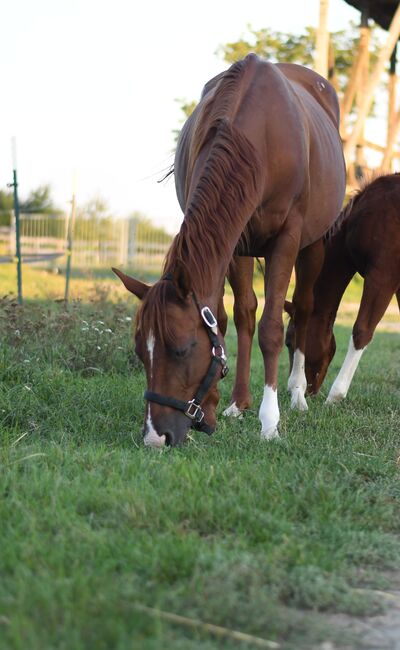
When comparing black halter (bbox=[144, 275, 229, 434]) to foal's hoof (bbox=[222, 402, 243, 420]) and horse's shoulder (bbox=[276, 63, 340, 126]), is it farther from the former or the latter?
horse's shoulder (bbox=[276, 63, 340, 126])

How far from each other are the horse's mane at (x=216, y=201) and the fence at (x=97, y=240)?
2120 cm

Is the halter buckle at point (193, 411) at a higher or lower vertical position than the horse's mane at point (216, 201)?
lower

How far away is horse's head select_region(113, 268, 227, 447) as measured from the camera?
3.88 m

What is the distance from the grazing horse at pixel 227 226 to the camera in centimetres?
393

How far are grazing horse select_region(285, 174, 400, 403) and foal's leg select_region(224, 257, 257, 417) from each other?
0.75 m

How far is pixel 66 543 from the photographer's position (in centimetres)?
266

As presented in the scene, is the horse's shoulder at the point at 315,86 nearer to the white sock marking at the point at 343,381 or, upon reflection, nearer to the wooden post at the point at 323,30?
the white sock marking at the point at 343,381

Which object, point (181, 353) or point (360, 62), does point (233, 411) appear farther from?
point (360, 62)

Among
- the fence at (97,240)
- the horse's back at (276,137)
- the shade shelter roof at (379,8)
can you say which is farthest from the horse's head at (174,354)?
the fence at (97,240)

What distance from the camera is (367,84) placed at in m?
16.4

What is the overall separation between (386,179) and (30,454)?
12.5 feet

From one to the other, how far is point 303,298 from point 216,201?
2.41m

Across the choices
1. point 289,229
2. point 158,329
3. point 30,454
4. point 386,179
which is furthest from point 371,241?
point 30,454

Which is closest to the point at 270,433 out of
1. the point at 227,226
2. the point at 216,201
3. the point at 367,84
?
the point at 227,226
